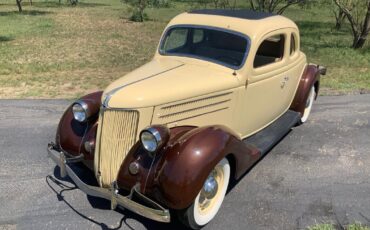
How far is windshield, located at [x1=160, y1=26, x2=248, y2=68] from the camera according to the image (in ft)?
15.7

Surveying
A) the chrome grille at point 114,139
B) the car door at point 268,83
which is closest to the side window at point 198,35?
the car door at point 268,83

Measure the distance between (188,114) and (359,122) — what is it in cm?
379

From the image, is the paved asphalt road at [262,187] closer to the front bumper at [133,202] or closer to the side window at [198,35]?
the front bumper at [133,202]

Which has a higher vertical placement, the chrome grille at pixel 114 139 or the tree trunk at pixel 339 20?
the chrome grille at pixel 114 139

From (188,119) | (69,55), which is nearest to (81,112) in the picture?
(188,119)

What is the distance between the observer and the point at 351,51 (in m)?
13.1

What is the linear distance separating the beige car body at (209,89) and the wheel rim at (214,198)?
0.48 meters

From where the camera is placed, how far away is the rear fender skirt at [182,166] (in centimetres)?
342

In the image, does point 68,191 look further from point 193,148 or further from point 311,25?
point 311,25

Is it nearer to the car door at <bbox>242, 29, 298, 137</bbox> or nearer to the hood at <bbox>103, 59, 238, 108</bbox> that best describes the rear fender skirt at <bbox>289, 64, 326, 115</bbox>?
the car door at <bbox>242, 29, 298, 137</bbox>

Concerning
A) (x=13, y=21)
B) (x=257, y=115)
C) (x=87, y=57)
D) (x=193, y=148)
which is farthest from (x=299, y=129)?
(x=13, y=21)

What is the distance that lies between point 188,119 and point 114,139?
85cm

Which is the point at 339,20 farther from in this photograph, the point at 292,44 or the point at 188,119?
the point at 188,119

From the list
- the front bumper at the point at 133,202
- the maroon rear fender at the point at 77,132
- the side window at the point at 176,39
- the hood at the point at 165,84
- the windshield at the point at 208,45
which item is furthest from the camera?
the side window at the point at 176,39
